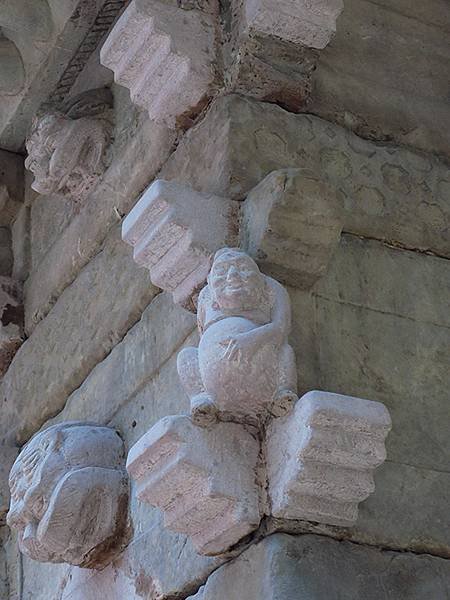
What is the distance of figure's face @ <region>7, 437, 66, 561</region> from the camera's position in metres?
3.63

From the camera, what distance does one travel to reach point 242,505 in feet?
9.91

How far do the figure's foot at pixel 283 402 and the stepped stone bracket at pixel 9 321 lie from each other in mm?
2092

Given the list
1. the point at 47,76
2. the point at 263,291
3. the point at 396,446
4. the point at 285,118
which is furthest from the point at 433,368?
the point at 47,76

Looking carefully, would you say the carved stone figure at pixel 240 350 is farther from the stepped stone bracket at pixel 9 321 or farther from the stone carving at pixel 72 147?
the stepped stone bracket at pixel 9 321

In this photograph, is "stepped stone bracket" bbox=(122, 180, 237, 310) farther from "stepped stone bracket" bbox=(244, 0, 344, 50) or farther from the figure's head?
"stepped stone bracket" bbox=(244, 0, 344, 50)

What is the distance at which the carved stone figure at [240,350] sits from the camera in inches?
121

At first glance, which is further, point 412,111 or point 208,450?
point 412,111

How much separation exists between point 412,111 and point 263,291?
Answer: 1.14 m

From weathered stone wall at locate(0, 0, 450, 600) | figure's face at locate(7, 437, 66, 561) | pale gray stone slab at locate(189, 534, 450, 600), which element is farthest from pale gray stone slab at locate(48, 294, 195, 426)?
pale gray stone slab at locate(189, 534, 450, 600)

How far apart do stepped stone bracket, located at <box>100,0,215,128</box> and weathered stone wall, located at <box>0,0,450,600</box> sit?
0.02 metres

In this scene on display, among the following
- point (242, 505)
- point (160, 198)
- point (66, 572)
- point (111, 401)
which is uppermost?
point (160, 198)

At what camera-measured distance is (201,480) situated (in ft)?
9.91

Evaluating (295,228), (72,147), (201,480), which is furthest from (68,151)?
(201,480)

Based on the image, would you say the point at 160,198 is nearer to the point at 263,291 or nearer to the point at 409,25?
the point at 263,291
